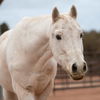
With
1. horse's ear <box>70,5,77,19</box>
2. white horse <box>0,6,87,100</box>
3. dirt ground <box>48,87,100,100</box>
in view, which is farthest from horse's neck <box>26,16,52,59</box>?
dirt ground <box>48,87,100,100</box>

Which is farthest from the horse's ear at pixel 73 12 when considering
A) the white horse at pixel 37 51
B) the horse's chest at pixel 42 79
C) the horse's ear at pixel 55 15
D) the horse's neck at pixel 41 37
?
the horse's chest at pixel 42 79

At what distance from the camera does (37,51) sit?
532 cm

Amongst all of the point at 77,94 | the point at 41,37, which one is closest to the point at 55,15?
the point at 41,37

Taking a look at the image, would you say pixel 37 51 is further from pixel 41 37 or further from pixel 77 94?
pixel 77 94

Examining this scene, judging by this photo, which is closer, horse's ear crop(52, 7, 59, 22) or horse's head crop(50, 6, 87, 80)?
horse's head crop(50, 6, 87, 80)

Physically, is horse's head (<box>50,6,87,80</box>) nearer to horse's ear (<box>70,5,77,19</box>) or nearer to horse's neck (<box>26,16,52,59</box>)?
horse's ear (<box>70,5,77,19</box>)

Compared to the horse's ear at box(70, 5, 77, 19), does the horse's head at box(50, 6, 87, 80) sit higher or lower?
lower

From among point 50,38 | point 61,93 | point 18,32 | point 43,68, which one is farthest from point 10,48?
point 61,93

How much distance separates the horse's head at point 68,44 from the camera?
439 centimetres

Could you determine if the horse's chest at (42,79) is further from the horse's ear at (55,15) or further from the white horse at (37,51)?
the horse's ear at (55,15)

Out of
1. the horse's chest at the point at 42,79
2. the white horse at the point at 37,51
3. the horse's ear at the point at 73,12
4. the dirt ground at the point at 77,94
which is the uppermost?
the horse's ear at the point at 73,12

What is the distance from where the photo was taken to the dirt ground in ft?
44.6

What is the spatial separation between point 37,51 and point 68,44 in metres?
0.87

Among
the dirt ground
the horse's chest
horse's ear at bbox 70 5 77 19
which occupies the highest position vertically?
horse's ear at bbox 70 5 77 19
